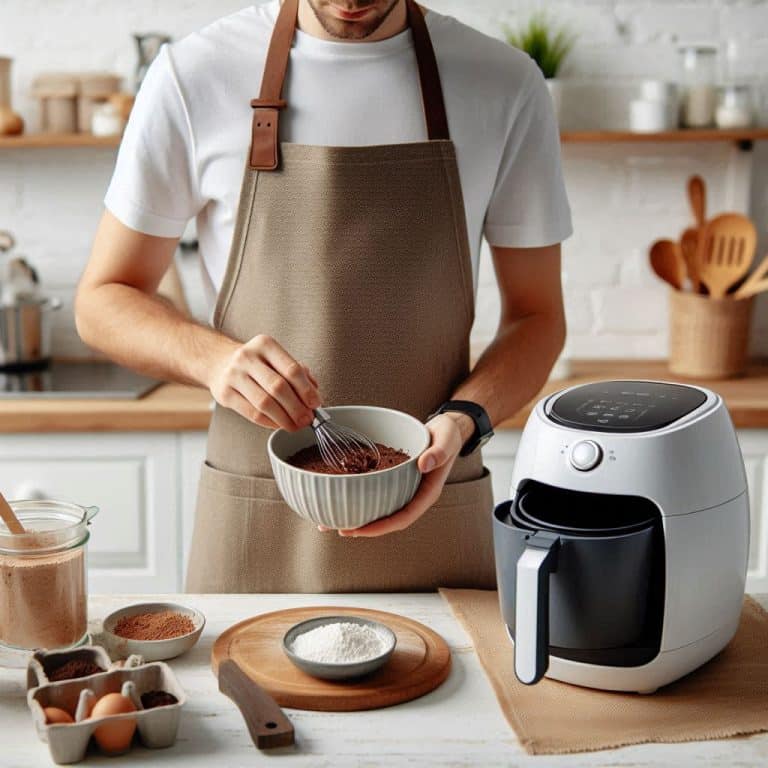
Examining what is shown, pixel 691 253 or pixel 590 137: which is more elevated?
pixel 590 137

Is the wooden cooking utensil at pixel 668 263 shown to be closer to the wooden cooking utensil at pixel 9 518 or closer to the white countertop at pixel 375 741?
the white countertop at pixel 375 741

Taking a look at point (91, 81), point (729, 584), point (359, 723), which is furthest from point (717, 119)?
point (359, 723)

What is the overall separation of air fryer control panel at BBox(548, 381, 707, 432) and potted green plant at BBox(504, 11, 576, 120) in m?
1.62

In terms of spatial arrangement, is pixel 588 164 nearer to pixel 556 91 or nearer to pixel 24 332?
pixel 556 91

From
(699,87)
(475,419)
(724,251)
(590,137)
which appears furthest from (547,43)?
(475,419)

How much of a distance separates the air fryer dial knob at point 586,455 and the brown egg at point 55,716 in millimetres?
525

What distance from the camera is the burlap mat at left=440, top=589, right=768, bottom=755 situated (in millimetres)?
1043

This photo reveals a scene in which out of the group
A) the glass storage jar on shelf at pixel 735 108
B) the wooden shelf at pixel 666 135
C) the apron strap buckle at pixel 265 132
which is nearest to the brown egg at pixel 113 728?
the apron strap buckle at pixel 265 132

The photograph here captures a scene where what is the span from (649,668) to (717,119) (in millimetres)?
1993

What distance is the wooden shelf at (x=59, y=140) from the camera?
2.68m

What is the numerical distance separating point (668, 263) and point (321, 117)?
4.86 ft

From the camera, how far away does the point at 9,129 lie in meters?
2.73

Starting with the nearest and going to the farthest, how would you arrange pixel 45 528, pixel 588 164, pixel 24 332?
pixel 45 528 < pixel 24 332 < pixel 588 164

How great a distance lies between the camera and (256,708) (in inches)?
41.0
